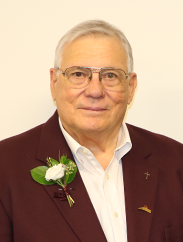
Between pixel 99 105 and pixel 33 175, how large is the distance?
62 cm

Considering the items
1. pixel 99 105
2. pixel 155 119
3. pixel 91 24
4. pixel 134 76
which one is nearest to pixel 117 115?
pixel 99 105

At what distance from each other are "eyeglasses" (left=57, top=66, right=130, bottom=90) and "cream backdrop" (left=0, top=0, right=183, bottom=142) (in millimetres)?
717

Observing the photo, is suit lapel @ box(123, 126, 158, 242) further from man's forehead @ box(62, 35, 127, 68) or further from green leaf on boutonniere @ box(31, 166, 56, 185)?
man's forehead @ box(62, 35, 127, 68)

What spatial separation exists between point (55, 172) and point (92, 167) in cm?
35

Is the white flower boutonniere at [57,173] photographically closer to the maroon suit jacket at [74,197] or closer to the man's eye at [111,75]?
the maroon suit jacket at [74,197]

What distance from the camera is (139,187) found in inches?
105

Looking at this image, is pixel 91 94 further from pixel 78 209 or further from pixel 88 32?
pixel 78 209

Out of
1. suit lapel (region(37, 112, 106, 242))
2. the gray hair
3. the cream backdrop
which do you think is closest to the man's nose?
the gray hair

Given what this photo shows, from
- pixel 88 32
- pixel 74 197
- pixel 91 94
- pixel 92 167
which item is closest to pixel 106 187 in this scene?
pixel 92 167

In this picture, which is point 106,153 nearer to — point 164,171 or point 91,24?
point 164,171

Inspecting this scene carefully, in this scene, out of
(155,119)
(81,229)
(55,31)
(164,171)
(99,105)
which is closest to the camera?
(81,229)

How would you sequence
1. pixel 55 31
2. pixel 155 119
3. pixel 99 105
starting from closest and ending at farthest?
pixel 99 105, pixel 55 31, pixel 155 119

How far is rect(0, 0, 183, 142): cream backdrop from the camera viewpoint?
10.7 ft

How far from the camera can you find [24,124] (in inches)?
132
